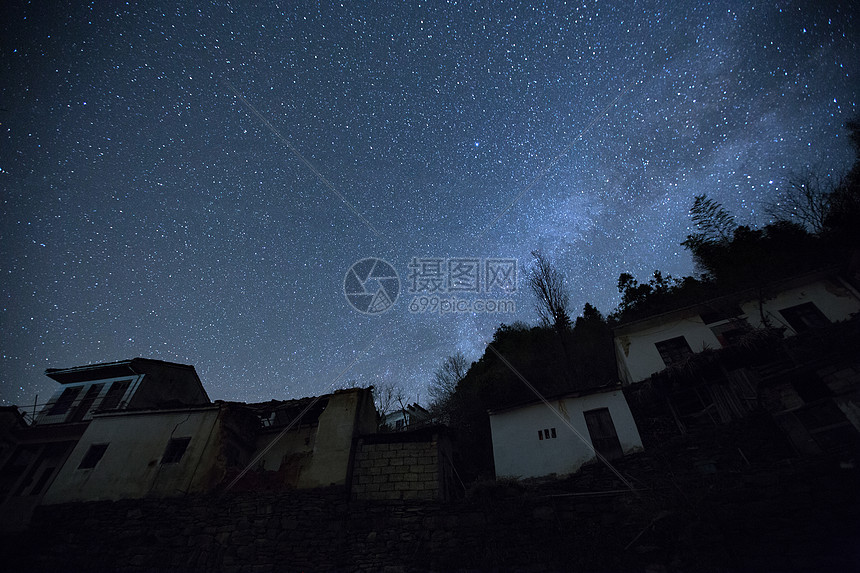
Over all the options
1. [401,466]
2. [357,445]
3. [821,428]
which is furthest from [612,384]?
[357,445]

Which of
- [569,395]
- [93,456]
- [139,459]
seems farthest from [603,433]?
[93,456]

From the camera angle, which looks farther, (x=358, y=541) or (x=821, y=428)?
(x=358, y=541)

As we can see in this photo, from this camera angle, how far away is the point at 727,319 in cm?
1848

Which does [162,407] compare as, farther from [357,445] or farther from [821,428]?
[821,428]

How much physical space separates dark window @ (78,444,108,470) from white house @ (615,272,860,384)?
88.4 ft

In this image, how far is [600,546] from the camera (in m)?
9.59

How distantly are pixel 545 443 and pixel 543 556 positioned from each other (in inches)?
250

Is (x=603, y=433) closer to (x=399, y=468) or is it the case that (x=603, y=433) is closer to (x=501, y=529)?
(x=501, y=529)

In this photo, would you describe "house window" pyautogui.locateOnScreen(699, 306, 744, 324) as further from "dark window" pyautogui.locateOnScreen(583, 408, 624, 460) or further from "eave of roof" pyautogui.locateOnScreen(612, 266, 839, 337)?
"dark window" pyautogui.locateOnScreen(583, 408, 624, 460)

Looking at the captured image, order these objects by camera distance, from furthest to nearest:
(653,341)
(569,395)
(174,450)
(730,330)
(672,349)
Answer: (653,341) → (672,349) → (730,330) → (569,395) → (174,450)

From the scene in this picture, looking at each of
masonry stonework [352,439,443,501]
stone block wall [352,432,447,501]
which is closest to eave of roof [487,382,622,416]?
stone block wall [352,432,447,501]

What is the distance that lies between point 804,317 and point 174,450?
31.7 meters

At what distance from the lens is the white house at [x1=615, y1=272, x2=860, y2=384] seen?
17234mm

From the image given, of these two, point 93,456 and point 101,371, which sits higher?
point 101,371
